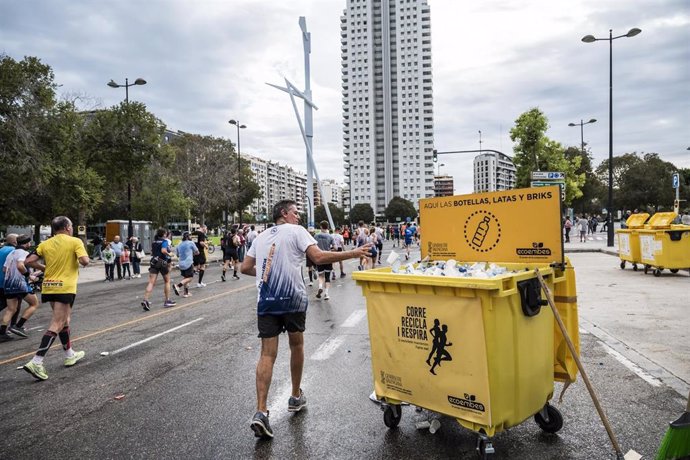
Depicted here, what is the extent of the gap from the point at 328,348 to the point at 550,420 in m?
3.54

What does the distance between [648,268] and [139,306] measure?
48.5ft

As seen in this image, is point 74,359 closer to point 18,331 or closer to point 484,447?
point 18,331

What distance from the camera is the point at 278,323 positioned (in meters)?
4.14

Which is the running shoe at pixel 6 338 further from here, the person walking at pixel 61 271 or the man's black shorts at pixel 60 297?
the man's black shorts at pixel 60 297

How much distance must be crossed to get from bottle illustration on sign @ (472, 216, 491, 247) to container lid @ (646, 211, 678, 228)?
41.7 ft

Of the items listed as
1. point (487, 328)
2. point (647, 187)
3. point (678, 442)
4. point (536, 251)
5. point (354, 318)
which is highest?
point (647, 187)

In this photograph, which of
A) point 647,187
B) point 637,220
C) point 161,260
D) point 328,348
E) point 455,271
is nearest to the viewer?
point 455,271

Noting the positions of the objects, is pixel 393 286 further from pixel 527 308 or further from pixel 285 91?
pixel 285 91

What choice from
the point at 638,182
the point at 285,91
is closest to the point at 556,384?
the point at 285,91

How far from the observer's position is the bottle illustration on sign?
4547 mm

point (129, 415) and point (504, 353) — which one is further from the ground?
point (504, 353)

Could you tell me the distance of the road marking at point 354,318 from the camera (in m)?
8.62

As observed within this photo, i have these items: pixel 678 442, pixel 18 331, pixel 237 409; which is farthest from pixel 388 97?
pixel 678 442

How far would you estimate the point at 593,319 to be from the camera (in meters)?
8.34
